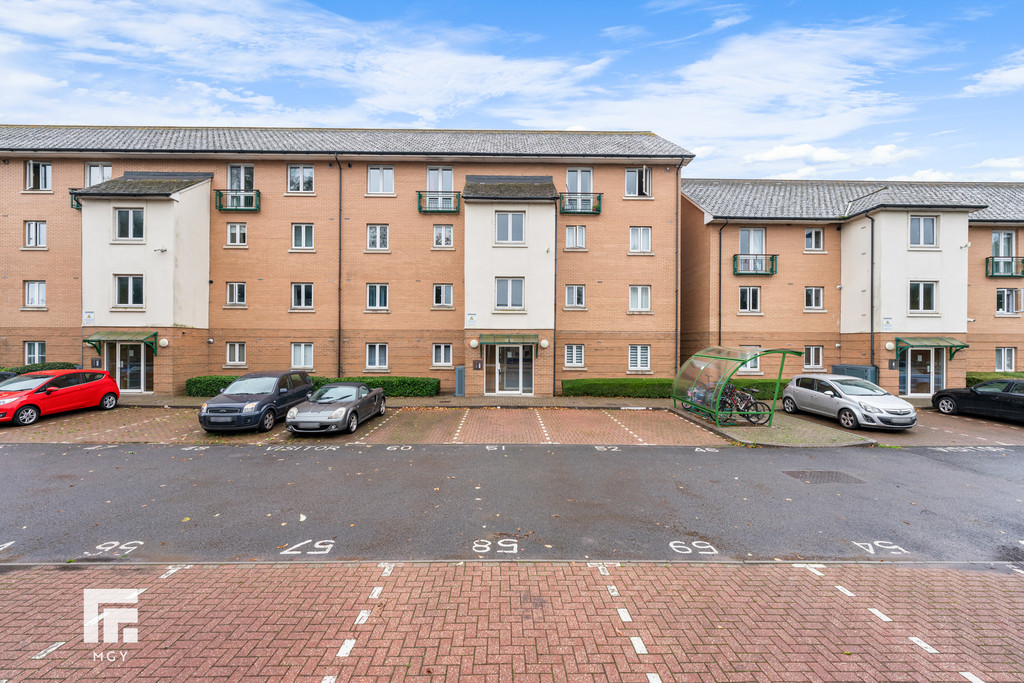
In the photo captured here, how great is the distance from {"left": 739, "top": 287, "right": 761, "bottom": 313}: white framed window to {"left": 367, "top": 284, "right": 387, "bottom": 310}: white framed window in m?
17.1

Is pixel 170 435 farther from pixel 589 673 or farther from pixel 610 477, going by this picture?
pixel 589 673

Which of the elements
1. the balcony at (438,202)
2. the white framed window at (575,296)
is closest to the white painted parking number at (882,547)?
the white framed window at (575,296)

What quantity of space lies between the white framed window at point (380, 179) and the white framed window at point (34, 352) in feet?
52.9


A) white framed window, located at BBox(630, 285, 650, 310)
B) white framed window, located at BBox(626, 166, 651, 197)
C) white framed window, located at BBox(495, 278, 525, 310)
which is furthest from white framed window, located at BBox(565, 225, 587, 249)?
white framed window, located at BBox(495, 278, 525, 310)

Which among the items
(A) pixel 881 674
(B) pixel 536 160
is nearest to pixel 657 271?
(B) pixel 536 160

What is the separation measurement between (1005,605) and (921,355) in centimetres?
2056

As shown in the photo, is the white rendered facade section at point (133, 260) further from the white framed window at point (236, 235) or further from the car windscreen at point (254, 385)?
the car windscreen at point (254, 385)

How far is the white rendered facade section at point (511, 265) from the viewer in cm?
1862

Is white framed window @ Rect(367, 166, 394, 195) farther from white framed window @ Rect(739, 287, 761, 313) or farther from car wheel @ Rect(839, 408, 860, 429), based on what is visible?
car wheel @ Rect(839, 408, 860, 429)

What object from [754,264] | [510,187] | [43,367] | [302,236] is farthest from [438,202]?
[43,367]

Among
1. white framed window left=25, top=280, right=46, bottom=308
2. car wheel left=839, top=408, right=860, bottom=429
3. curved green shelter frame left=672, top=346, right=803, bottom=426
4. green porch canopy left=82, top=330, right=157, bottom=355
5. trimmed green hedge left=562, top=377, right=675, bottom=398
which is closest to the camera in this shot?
car wheel left=839, top=408, right=860, bottom=429

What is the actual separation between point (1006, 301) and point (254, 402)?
3229cm

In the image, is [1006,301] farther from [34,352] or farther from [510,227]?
[34,352]

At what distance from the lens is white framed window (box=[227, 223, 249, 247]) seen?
65.1 ft
